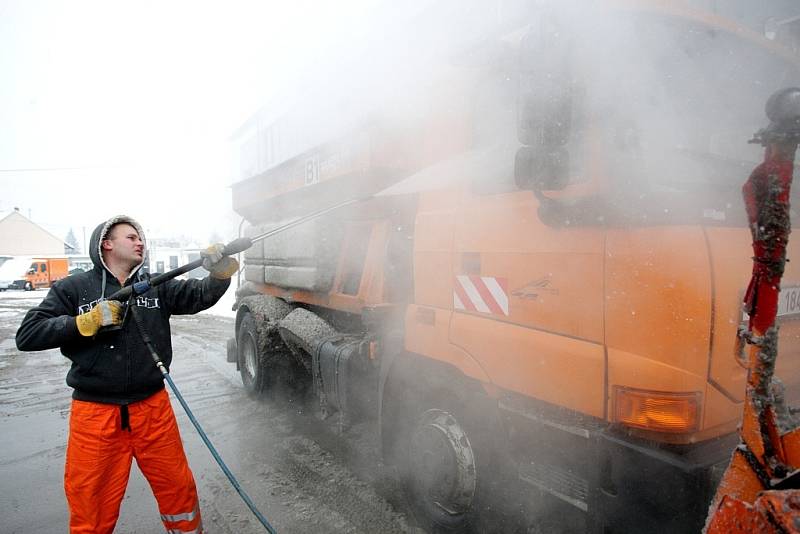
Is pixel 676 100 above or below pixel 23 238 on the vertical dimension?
below

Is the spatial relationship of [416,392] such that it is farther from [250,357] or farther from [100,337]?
[250,357]

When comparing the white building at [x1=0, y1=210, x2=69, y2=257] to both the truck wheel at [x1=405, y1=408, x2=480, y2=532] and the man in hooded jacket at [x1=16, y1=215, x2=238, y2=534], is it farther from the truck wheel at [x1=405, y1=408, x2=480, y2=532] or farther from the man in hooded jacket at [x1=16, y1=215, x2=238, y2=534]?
the truck wheel at [x1=405, y1=408, x2=480, y2=532]

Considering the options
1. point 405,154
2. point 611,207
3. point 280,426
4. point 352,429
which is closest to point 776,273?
point 611,207

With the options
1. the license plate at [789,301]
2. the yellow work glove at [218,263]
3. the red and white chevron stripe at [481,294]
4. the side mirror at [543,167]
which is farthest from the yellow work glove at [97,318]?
the license plate at [789,301]

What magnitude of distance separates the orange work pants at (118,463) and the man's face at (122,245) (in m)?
0.71

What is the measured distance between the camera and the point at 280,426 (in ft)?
14.8

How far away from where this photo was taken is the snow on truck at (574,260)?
1.70 metres

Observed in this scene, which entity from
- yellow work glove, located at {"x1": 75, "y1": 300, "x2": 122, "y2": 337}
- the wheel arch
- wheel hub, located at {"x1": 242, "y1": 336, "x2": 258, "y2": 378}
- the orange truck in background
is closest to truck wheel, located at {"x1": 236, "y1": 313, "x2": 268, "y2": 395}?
wheel hub, located at {"x1": 242, "y1": 336, "x2": 258, "y2": 378}

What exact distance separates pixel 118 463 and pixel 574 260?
2261 millimetres

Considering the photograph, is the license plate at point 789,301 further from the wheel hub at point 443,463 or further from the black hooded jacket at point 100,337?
the black hooded jacket at point 100,337

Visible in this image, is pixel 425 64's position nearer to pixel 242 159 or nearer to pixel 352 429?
pixel 352 429

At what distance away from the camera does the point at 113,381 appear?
2.28 metres

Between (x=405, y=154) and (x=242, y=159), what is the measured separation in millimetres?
5938

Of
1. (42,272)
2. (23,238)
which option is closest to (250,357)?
(42,272)
